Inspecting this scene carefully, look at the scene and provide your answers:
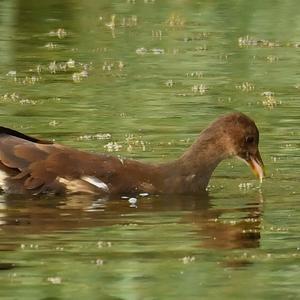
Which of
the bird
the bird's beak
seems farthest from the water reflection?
the bird's beak

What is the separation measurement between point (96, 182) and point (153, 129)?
265cm

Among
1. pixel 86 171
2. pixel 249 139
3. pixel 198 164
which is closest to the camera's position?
pixel 86 171

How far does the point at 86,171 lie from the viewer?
40.4ft

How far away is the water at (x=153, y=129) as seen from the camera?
9.55 meters

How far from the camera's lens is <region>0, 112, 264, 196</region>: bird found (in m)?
12.3

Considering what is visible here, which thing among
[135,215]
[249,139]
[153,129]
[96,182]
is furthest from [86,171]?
[153,129]

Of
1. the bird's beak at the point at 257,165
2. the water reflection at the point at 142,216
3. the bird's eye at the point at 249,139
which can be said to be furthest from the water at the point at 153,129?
the bird's eye at the point at 249,139

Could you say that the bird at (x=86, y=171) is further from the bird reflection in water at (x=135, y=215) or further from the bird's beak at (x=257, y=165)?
the bird's beak at (x=257, y=165)

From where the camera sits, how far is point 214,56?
1994 centimetres

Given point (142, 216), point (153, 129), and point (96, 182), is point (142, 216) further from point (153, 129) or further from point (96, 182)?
point (153, 129)

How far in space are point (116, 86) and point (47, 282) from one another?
8523 millimetres

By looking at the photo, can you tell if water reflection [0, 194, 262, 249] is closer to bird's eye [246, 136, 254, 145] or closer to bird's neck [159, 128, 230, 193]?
bird's neck [159, 128, 230, 193]

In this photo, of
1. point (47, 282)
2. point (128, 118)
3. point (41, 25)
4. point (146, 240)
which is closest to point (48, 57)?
point (41, 25)

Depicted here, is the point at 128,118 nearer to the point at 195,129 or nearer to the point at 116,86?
the point at 195,129
